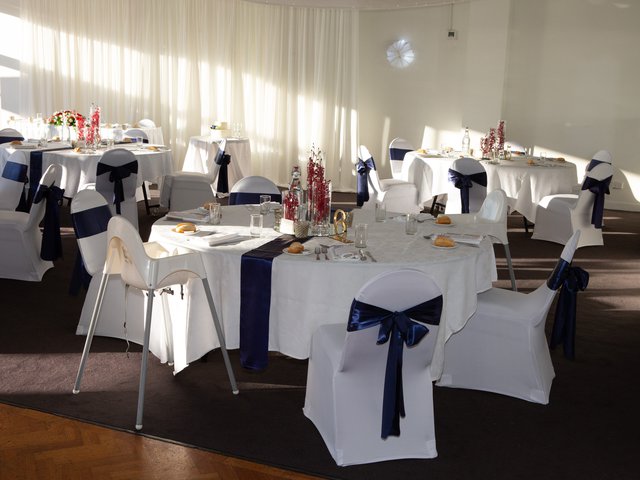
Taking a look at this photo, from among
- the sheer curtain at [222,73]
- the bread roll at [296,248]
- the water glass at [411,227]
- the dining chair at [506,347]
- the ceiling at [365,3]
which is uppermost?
the ceiling at [365,3]

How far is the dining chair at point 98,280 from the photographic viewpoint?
4.32 m

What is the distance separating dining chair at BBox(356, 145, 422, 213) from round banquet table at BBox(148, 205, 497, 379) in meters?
3.74

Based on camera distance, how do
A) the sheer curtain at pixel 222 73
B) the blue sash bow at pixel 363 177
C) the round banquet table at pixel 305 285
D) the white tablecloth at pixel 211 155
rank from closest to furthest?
the round banquet table at pixel 305 285 < the blue sash bow at pixel 363 177 < the white tablecloth at pixel 211 155 < the sheer curtain at pixel 222 73

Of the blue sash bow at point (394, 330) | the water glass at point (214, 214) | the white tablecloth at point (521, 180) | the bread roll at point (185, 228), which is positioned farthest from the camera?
the white tablecloth at point (521, 180)

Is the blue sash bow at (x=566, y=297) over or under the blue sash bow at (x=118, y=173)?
under

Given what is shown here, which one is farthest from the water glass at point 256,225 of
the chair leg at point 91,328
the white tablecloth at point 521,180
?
the white tablecloth at point 521,180

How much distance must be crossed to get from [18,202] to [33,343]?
7.89 feet

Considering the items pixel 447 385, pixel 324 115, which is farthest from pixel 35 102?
pixel 447 385

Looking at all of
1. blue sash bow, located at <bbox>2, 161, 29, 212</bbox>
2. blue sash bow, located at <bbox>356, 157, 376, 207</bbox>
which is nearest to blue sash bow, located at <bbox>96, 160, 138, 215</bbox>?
blue sash bow, located at <bbox>2, 161, 29, 212</bbox>

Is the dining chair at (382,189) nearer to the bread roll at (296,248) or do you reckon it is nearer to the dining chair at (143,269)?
the bread roll at (296,248)

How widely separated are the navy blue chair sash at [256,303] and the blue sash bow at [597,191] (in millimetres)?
4569

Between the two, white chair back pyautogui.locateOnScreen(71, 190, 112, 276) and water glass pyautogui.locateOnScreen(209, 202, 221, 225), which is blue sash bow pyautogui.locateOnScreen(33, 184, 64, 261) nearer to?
white chair back pyautogui.locateOnScreen(71, 190, 112, 276)

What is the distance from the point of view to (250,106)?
12.0 m

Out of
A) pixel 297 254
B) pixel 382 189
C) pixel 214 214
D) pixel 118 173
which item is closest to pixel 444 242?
pixel 297 254
